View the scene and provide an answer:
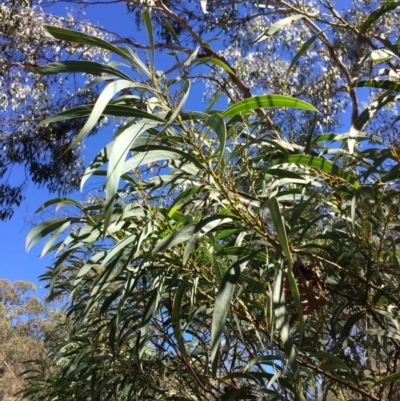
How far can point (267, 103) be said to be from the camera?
95 cm

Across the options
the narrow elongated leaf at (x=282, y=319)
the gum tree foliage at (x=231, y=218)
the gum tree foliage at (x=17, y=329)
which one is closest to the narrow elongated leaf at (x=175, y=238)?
the gum tree foliage at (x=231, y=218)

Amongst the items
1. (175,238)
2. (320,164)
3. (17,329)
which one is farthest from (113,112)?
(17,329)

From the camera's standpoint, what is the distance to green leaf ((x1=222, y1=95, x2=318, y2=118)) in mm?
938

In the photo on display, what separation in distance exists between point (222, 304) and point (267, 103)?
12.8 inches

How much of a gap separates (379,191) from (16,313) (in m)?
12.8

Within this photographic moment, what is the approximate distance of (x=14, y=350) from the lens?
10531 mm

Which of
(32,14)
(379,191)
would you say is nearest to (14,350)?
(32,14)

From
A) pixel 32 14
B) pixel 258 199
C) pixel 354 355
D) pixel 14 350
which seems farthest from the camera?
pixel 14 350

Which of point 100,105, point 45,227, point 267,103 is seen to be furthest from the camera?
point 45,227

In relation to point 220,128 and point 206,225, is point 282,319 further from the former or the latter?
point 220,128

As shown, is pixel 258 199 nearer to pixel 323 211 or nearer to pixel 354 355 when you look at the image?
pixel 323 211

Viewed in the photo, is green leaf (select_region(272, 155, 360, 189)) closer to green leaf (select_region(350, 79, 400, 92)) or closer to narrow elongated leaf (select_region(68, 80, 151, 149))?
green leaf (select_region(350, 79, 400, 92))

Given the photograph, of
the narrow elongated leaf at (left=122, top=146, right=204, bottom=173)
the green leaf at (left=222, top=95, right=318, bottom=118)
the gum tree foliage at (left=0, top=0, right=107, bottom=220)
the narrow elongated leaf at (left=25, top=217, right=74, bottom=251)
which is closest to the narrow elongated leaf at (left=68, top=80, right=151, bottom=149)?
the narrow elongated leaf at (left=122, top=146, right=204, bottom=173)

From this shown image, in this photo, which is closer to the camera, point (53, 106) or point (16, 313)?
point (53, 106)
